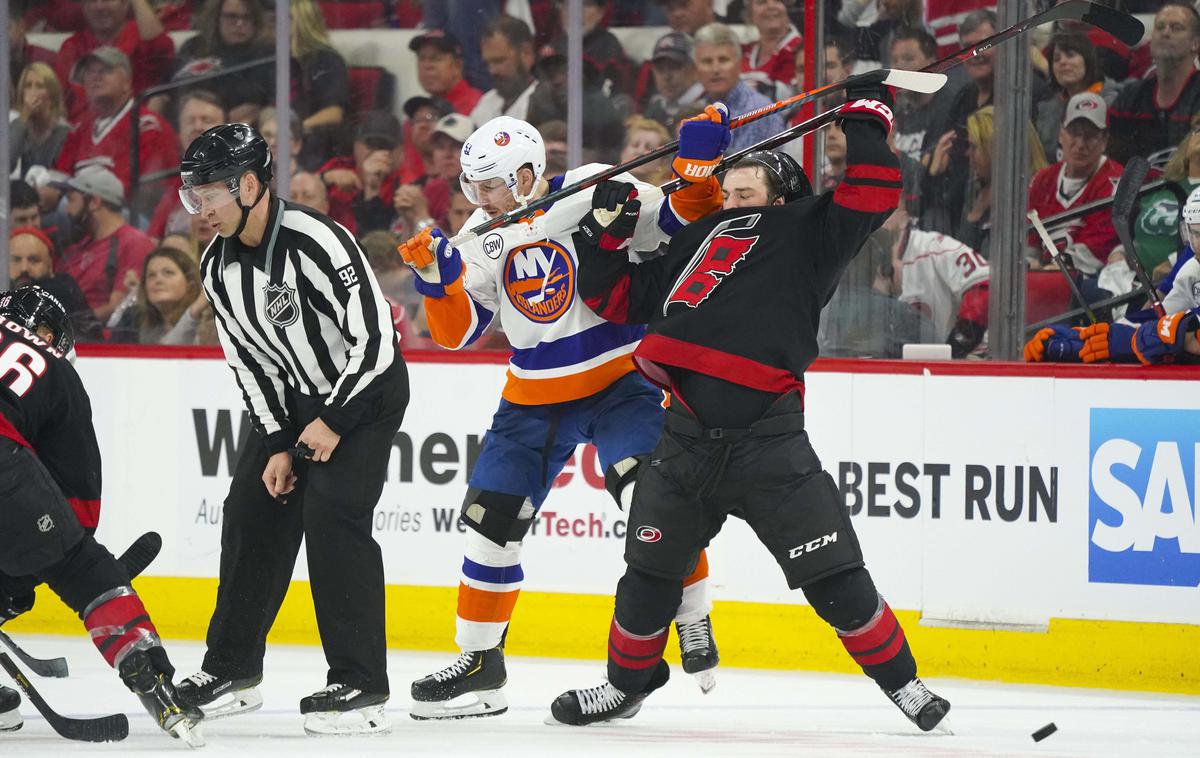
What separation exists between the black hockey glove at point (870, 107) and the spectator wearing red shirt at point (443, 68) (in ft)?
10.6

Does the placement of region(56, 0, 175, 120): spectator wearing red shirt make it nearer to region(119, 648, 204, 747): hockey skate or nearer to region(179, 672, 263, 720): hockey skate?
region(179, 672, 263, 720): hockey skate

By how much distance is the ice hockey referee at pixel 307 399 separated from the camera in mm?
3281

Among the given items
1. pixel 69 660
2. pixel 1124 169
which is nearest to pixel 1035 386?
pixel 1124 169

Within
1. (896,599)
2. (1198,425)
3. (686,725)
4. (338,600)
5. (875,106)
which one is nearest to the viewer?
(875,106)

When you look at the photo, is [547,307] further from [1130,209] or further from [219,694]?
[1130,209]

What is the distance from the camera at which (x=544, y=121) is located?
5812mm

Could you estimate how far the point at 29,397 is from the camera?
324cm

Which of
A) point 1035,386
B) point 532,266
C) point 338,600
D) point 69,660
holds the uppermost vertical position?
point 532,266

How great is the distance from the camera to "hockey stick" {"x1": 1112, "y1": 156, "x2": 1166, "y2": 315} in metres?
4.66

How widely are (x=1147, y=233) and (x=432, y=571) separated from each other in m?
2.45

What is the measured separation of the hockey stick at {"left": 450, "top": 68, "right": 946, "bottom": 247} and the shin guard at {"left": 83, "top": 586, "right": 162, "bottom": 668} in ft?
3.36

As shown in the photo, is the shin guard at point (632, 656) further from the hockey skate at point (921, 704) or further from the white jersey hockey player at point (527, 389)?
the hockey skate at point (921, 704)

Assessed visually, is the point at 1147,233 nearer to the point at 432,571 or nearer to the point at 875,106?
the point at 875,106

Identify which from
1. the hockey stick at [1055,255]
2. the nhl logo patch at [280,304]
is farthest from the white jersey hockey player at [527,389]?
the hockey stick at [1055,255]
